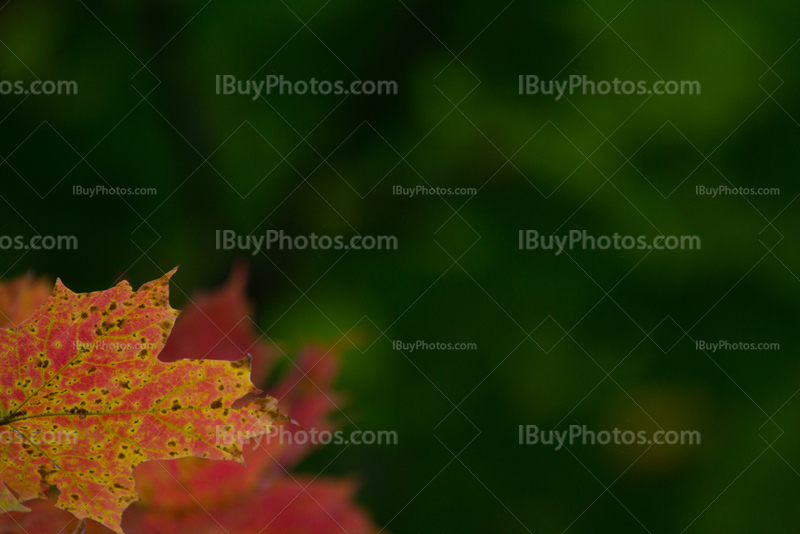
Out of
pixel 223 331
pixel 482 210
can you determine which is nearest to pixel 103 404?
pixel 223 331

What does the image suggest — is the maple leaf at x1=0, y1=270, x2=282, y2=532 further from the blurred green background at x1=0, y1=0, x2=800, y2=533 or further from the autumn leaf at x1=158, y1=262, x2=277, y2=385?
the blurred green background at x1=0, y1=0, x2=800, y2=533

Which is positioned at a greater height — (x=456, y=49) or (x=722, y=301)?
(x=456, y=49)

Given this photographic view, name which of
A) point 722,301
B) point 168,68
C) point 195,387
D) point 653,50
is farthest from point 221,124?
point 722,301

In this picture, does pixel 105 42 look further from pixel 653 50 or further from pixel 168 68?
pixel 653 50

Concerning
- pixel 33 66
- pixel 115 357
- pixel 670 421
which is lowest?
pixel 115 357

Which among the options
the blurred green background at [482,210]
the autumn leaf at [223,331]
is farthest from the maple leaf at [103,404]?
the blurred green background at [482,210]

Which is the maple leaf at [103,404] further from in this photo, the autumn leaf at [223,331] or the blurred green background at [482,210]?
the blurred green background at [482,210]

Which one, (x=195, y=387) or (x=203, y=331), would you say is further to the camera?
(x=203, y=331)

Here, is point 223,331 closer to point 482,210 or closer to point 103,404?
point 103,404
